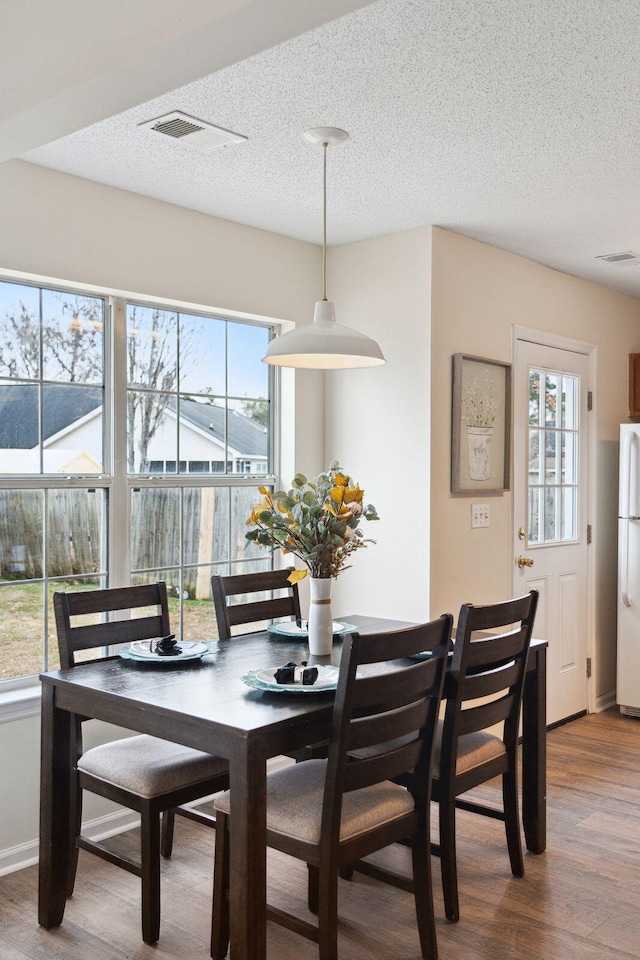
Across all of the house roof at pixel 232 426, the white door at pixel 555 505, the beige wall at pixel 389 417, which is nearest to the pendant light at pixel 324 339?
the house roof at pixel 232 426

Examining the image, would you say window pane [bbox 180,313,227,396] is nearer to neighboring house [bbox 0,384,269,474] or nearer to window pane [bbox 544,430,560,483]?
neighboring house [bbox 0,384,269,474]

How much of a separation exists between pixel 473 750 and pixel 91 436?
1920 mm

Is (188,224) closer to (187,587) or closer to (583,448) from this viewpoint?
(187,587)

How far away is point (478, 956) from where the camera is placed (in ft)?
8.26

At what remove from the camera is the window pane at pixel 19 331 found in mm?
3209

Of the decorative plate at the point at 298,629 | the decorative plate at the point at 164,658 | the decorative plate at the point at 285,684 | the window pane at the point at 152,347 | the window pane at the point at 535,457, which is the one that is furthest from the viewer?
the window pane at the point at 535,457

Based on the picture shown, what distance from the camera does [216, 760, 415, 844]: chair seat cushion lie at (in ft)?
7.57

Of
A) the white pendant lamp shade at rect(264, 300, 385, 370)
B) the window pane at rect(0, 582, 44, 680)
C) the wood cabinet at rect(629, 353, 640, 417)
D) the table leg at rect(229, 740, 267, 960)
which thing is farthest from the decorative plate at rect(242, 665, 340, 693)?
the wood cabinet at rect(629, 353, 640, 417)

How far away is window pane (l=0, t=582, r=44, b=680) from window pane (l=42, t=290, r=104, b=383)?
0.83m

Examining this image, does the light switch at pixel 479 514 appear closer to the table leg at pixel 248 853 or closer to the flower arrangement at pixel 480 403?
the flower arrangement at pixel 480 403

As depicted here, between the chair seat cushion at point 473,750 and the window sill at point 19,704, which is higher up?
the window sill at point 19,704

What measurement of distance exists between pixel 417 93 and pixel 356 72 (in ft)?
0.78

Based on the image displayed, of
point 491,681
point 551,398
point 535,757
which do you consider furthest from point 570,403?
point 491,681

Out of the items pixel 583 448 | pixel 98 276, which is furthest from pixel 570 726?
pixel 98 276
